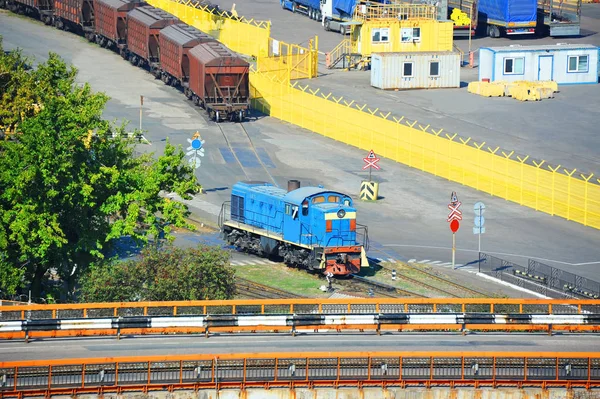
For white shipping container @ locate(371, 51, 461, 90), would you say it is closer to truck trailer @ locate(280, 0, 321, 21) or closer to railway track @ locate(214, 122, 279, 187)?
railway track @ locate(214, 122, 279, 187)

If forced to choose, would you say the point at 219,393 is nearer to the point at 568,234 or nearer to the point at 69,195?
the point at 69,195

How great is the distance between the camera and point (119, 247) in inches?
2064

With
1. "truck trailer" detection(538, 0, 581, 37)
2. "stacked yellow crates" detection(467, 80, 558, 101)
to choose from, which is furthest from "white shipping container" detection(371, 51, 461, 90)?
"truck trailer" detection(538, 0, 581, 37)

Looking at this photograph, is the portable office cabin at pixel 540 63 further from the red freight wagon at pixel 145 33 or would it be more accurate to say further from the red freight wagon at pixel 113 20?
the red freight wagon at pixel 113 20

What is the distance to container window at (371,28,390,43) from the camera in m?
94.5

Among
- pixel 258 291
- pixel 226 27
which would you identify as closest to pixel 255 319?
pixel 258 291

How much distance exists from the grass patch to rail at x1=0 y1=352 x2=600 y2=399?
559 inches

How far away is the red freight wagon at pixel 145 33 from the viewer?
87938mm

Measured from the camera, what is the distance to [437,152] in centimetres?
6831

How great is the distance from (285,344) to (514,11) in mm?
72281

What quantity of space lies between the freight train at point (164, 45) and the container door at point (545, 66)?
23.0 meters

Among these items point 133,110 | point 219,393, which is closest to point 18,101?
point 133,110

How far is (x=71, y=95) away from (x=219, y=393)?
66.3 feet

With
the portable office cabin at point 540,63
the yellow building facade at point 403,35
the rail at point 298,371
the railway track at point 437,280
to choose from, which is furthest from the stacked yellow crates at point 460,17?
the rail at point 298,371
